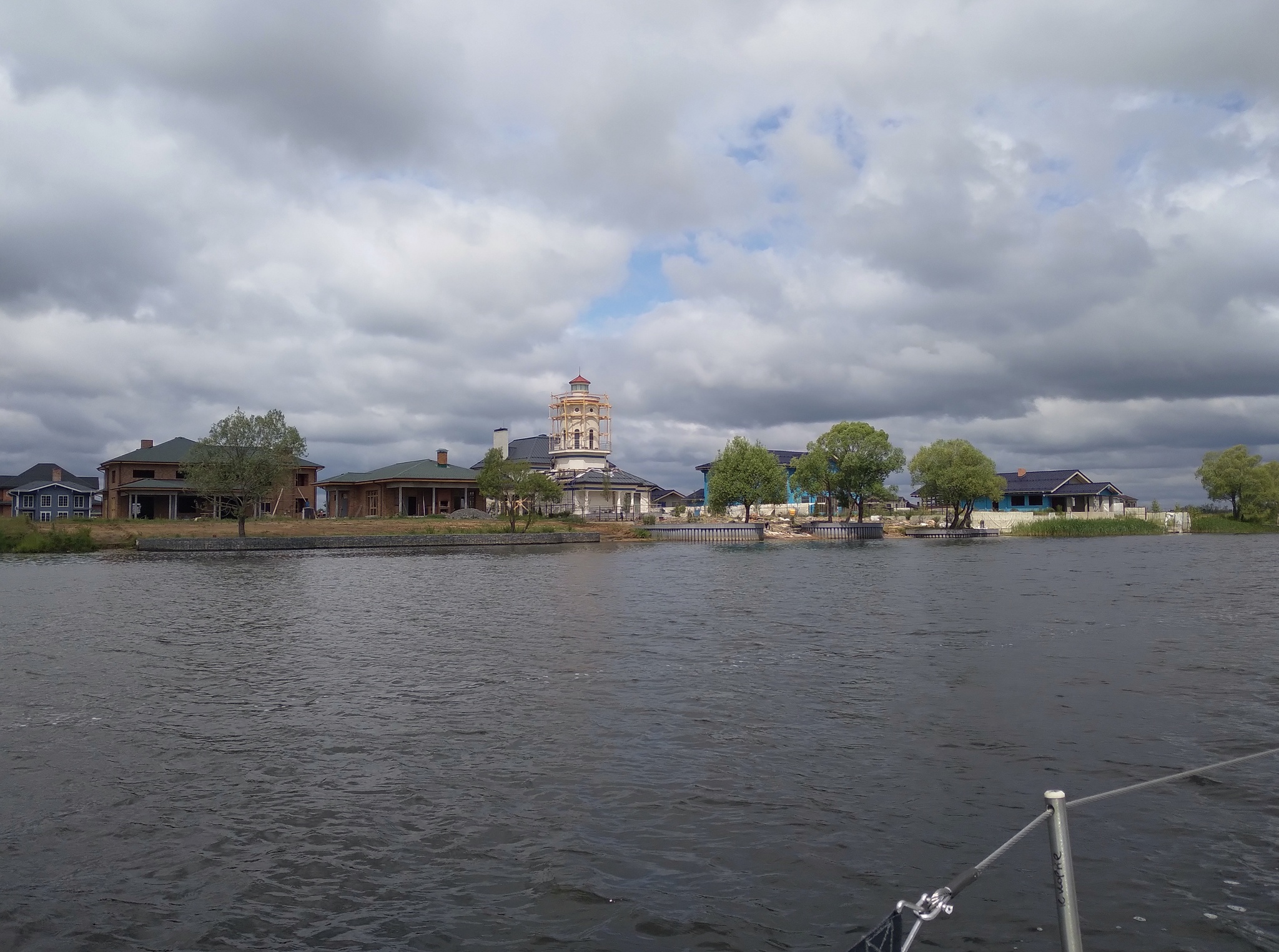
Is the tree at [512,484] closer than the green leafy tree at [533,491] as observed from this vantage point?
No

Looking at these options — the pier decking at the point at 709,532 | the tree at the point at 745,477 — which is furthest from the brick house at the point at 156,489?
the tree at the point at 745,477

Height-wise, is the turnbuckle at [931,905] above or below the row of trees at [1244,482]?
below

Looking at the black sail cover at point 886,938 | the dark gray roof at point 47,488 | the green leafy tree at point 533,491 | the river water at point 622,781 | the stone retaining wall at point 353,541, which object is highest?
the dark gray roof at point 47,488

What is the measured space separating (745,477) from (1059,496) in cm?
4181

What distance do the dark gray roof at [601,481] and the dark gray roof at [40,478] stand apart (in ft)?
179

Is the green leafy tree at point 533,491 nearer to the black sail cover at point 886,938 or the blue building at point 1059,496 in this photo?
the blue building at point 1059,496

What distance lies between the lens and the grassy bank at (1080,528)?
89.6 meters

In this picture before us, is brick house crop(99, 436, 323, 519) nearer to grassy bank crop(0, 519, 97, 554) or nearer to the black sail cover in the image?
grassy bank crop(0, 519, 97, 554)

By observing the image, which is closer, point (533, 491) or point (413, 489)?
point (533, 491)

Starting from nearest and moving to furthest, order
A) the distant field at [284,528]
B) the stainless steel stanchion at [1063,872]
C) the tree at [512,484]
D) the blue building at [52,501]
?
the stainless steel stanchion at [1063,872]
the distant field at [284,528]
the tree at [512,484]
the blue building at [52,501]

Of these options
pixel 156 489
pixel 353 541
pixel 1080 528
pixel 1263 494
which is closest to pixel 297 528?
pixel 353 541

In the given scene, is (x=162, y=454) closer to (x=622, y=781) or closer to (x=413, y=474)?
(x=413, y=474)

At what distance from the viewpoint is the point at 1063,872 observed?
4008mm

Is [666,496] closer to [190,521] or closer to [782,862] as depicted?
[190,521]
